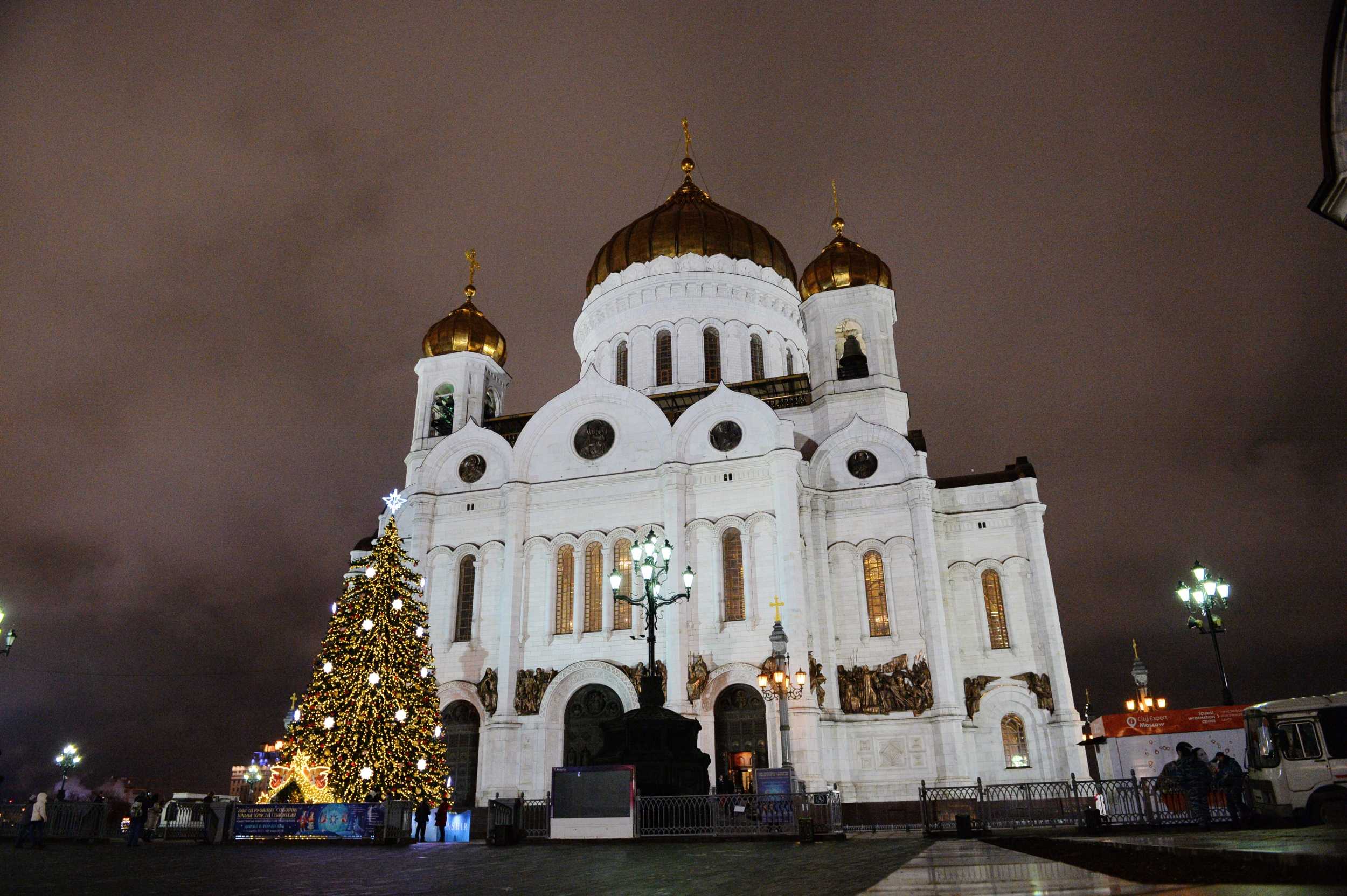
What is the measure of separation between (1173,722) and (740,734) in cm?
1061

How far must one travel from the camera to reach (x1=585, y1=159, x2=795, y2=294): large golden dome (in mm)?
34406

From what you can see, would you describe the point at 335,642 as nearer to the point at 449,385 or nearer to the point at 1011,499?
the point at 449,385

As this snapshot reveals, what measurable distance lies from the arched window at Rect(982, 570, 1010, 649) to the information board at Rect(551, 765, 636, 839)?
15048 mm

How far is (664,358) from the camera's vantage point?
33.6 metres

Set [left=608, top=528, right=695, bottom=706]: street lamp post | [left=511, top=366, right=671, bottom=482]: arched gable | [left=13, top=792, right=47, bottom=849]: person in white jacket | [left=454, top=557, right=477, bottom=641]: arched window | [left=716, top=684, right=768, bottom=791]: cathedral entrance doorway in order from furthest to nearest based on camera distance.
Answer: [left=511, top=366, right=671, bottom=482]: arched gable, [left=454, top=557, right=477, bottom=641]: arched window, [left=716, top=684, right=768, bottom=791]: cathedral entrance doorway, [left=608, top=528, right=695, bottom=706]: street lamp post, [left=13, top=792, right=47, bottom=849]: person in white jacket

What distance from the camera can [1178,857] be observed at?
14.6 ft

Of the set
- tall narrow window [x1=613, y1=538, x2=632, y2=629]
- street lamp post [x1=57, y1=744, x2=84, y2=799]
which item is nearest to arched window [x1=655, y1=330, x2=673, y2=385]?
tall narrow window [x1=613, y1=538, x2=632, y2=629]

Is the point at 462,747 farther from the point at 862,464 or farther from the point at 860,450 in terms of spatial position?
the point at 860,450

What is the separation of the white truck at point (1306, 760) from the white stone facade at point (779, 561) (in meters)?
10.2

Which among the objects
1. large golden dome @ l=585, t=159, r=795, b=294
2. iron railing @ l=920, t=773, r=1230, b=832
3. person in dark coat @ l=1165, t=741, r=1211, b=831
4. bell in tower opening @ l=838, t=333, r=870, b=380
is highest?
large golden dome @ l=585, t=159, r=795, b=294

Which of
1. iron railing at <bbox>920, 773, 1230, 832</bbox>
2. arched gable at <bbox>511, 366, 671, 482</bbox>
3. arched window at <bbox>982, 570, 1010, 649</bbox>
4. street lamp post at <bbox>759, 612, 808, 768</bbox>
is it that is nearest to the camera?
iron railing at <bbox>920, 773, 1230, 832</bbox>

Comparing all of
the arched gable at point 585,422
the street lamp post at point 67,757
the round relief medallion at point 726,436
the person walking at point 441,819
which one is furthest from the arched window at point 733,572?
the street lamp post at point 67,757

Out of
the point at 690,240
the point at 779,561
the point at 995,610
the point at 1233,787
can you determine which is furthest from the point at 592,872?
the point at 690,240

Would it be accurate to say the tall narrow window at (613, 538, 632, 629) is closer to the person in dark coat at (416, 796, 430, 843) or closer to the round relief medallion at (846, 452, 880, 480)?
the round relief medallion at (846, 452, 880, 480)
